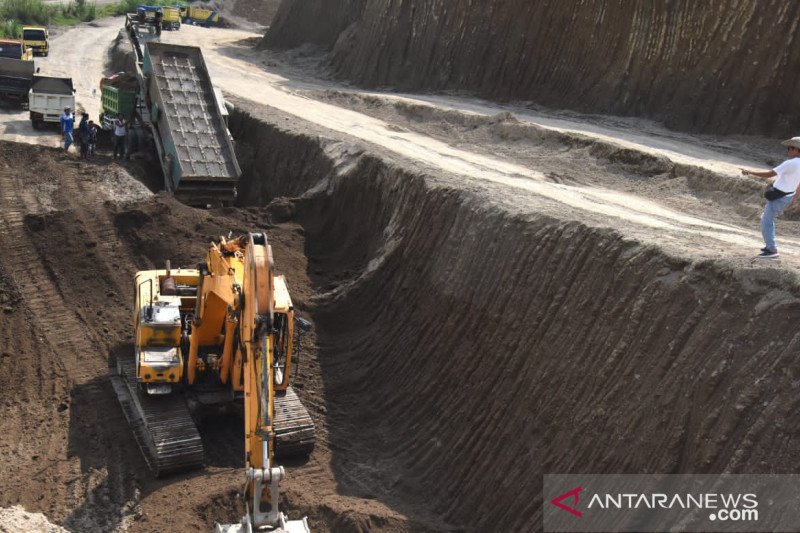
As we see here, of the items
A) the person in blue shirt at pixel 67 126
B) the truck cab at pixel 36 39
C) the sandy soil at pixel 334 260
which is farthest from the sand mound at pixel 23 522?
the truck cab at pixel 36 39

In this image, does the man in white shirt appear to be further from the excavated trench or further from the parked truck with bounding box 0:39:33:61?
the parked truck with bounding box 0:39:33:61

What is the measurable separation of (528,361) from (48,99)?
75.7 feet

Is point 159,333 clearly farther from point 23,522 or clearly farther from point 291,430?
point 23,522

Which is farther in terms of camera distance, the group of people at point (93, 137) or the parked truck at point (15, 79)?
the parked truck at point (15, 79)

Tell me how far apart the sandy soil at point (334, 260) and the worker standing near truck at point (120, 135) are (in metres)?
0.64

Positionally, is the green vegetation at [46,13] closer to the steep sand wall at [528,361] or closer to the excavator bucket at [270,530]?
the steep sand wall at [528,361]

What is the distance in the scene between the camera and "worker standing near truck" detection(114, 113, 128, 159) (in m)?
25.4

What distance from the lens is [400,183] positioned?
18797mm

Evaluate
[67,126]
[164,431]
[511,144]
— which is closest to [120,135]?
[67,126]

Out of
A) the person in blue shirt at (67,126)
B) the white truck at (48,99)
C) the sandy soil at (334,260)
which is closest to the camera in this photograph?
the sandy soil at (334,260)

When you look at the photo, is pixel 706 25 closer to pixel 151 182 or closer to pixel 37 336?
pixel 151 182

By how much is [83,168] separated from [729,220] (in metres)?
16.5

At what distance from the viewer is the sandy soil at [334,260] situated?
39.9 ft

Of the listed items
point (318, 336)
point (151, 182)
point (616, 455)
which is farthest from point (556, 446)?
point (151, 182)
